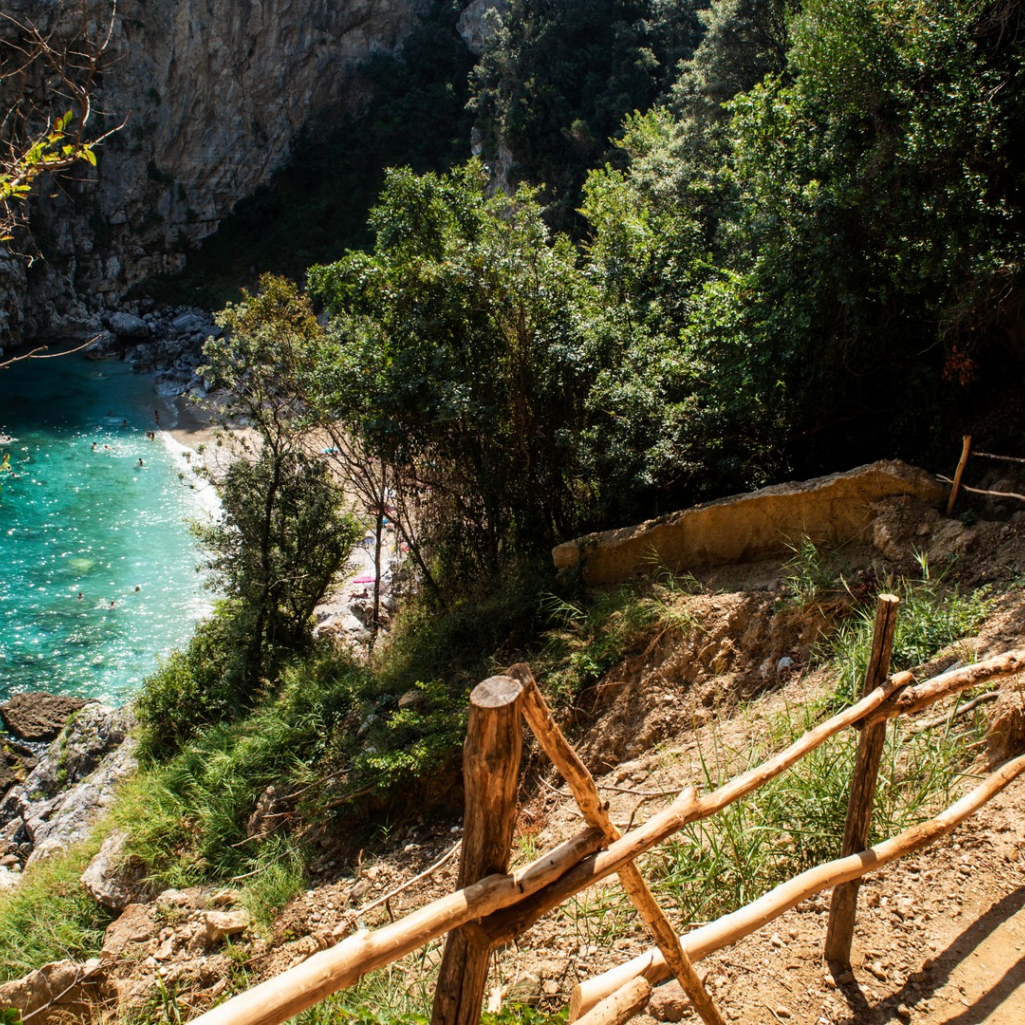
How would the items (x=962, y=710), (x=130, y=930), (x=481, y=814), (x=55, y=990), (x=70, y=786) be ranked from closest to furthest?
(x=481, y=814), (x=962, y=710), (x=55, y=990), (x=130, y=930), (x=70, y=786)

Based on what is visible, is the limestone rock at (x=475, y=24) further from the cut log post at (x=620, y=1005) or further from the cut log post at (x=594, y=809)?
the cut log post at (x=620, y=1005)

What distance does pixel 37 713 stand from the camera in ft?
46.8

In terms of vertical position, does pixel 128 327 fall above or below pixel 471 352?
above

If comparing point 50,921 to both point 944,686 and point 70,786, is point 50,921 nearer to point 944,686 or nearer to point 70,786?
point 70,786

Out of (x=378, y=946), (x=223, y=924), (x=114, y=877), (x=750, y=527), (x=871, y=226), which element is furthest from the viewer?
(x=750, y=527)

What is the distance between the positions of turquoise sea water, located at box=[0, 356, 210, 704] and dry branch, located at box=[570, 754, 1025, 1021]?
1356 cm

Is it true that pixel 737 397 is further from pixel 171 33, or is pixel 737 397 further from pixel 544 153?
pixel 171 33

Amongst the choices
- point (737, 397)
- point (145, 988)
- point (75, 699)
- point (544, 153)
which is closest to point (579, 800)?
point (145, 988)

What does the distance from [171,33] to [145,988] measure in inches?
1740

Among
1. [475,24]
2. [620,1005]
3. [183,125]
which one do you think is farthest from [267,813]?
[475,24]

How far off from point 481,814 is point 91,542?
73.8 feet

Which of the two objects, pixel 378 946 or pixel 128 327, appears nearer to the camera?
pixel 378 946

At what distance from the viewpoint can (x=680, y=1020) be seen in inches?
133

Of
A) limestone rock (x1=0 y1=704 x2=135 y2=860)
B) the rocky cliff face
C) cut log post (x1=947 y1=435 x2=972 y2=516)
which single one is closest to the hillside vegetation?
cut log post (x1=947 y1=435 x2=972 y2=516)
